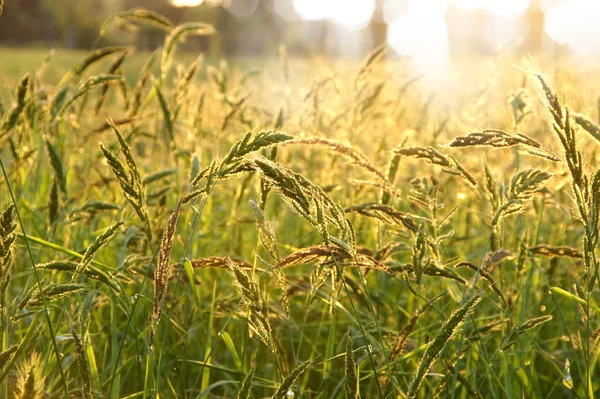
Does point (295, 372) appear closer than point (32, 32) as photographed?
Yes

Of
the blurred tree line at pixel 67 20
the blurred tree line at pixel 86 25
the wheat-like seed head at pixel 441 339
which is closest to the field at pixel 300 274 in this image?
the wheat-like seed head at pixel 441 339

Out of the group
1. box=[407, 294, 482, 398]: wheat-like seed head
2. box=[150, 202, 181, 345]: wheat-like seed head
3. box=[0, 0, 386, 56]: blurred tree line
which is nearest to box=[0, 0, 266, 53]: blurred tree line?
box=[0, 0, 386, 56]: blurred tree line

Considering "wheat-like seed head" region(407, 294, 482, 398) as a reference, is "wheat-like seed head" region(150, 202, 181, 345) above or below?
above

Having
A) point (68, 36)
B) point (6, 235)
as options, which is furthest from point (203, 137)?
point (68, 36)

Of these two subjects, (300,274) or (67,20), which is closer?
(300,274)

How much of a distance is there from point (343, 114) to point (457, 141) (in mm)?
1826

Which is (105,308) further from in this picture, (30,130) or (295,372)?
(295,372)

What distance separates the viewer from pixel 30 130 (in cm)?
258

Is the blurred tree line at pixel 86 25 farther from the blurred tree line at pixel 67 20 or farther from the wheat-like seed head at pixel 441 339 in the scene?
the wheat-like seed head at pixel 441 339

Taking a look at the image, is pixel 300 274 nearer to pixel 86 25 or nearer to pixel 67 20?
pixel 67 20

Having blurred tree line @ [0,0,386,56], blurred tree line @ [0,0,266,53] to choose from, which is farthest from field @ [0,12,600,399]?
blurred tree line @ [0,0,266,53]

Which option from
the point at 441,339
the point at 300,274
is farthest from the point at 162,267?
the point at 300,274

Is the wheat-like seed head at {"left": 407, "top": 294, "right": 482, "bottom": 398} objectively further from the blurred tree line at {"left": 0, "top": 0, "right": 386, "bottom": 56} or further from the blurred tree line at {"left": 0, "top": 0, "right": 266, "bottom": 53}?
the blurred tree line at {"left": 0, "top": 0, "right": 266, "bottom": 53}

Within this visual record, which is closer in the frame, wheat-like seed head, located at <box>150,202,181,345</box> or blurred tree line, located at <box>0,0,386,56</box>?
wheat-like seed head, located at <box>150,202,181,345</box>
